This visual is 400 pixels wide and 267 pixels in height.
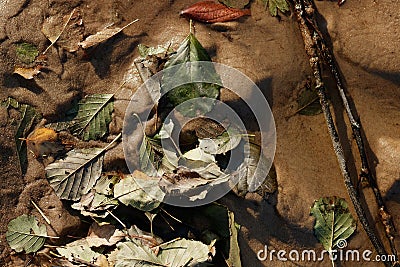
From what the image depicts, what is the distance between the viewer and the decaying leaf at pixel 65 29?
8.83 feet

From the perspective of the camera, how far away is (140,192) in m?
2.61

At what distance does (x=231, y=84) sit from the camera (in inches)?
106

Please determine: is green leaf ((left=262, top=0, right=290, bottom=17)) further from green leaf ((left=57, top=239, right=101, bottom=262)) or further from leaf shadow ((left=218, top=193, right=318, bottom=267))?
green leaf ((left=57, top=239, right=101, bottom=262))

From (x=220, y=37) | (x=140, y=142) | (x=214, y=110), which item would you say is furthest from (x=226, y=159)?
(x=220, y=37)

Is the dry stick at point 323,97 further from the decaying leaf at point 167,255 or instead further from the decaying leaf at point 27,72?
the decaying leaf at point 27,72

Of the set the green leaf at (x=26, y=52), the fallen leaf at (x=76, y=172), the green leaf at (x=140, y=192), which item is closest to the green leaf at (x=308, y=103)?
the green leaf at (x=140, y=192)

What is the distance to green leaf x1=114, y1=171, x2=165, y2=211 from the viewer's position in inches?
102

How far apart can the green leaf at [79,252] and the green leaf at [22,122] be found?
0.43 metres

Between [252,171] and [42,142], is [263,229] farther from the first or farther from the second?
[42,142]

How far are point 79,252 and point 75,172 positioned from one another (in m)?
0.39

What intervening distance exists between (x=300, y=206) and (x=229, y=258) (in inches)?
18.2

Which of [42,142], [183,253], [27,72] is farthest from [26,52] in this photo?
[183,253]

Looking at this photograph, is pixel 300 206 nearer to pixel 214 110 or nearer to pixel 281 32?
pixel 214 110

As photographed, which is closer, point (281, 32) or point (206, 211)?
point (206, 211)
